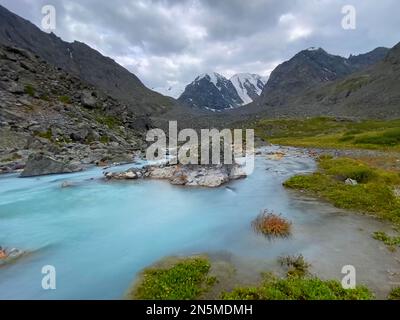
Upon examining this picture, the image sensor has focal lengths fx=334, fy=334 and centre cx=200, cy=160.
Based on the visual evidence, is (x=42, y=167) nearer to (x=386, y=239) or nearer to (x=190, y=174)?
(x=190, y=174)

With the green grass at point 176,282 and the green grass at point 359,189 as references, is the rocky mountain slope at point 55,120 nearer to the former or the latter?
the green grass at point 359,189

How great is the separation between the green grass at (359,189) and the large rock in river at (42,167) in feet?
87.4

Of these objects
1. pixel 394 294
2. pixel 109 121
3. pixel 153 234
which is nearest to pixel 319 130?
pixel 109 121

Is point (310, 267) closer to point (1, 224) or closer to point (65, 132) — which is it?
point (1, 224)

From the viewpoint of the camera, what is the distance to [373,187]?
24.6 meters

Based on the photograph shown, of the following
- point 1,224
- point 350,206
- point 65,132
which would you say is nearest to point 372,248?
point 350,206

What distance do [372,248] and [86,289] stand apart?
12.1 metres

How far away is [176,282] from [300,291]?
4.28m

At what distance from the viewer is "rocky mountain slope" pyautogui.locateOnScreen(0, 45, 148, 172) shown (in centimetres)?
5044

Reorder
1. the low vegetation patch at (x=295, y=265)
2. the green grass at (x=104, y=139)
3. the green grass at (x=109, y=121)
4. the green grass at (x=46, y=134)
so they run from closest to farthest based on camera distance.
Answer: the low vegetation patch at (x=295, y=265), the green grass at (x=46, y=134), the green grass at (x=104, y=139), the green grass at (x=109, y=121)

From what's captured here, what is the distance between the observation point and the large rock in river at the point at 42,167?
37947 millimetres

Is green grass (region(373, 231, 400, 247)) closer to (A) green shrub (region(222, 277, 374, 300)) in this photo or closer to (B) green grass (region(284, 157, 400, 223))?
(B) green grass (region(284, 157, 400, 223))

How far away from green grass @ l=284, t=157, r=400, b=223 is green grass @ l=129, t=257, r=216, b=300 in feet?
40.0

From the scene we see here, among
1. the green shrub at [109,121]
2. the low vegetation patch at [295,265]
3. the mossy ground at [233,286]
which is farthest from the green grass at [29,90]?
the low vegetation patch at [295,265]
